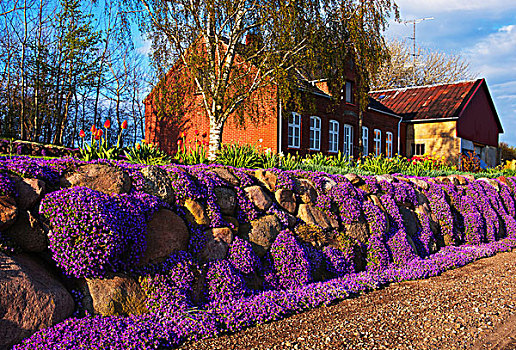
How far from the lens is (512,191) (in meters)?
11.4

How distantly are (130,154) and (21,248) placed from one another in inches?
113

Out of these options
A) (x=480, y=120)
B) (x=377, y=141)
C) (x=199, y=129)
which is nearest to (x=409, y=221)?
(x=199, y=129)

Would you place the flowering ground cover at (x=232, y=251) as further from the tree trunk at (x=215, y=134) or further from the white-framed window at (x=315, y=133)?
the white-framed window at (x=315, y=133)

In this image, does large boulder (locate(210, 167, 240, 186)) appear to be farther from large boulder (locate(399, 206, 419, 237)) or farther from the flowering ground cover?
large boulder (locate(399, 206, 419, 237))

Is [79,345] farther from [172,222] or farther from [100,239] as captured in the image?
[172,222]

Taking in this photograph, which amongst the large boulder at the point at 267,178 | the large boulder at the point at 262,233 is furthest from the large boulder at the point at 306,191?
the large boulder at the point at 262,233

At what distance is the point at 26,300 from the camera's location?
2.86 metres

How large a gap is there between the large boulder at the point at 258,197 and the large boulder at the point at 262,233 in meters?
0.14

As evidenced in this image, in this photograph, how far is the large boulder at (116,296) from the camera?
334 centimetres

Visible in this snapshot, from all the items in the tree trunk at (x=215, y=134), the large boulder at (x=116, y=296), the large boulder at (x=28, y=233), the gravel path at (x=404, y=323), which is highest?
the tree trunk at (x=215, y=134)

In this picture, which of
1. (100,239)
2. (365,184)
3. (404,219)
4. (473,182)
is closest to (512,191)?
(473,182)

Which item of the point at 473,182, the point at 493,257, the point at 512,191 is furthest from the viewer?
the point at 512,191

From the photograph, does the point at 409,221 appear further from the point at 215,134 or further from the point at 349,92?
the point at 349,92

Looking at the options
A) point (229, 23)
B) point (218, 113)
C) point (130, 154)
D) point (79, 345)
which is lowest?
point (79, 345)
